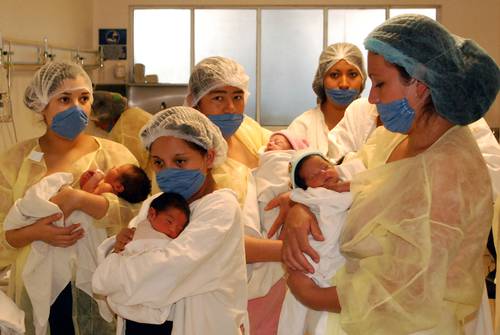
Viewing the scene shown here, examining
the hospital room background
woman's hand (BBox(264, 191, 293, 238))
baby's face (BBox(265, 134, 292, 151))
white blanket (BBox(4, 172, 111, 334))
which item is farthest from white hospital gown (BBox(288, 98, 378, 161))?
the hospital room background

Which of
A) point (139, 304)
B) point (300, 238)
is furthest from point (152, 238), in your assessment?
point (300, 238)

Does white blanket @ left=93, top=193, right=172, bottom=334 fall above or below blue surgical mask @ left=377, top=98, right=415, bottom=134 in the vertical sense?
below

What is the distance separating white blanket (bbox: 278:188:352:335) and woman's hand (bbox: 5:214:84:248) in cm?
82

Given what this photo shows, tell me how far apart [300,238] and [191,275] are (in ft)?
1.01

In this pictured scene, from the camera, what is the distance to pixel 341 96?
2555 millimetres

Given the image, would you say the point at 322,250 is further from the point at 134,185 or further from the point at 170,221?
the point at 134,185

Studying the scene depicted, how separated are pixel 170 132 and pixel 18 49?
2256 mm

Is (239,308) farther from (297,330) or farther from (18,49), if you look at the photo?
(18,49)

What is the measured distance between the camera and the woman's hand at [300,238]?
156 cm

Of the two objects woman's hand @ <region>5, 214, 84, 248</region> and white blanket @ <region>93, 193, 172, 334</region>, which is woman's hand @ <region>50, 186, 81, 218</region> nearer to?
woman's hand @ <region>5, 214, 84, 248</region>

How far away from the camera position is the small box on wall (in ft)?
19.7

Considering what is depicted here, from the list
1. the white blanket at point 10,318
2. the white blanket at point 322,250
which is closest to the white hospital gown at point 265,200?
the white blanket at point 322,250

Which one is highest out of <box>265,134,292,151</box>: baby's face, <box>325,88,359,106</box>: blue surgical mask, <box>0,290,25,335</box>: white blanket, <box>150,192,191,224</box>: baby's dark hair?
<box>325,88,359,106</box>: blue surgical mask

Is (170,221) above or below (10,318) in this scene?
above
